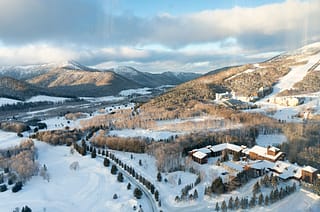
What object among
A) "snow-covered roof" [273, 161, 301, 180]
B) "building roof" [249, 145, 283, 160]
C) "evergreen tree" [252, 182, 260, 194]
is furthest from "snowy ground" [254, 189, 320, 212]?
"building roof" [249, 145, 283, 160]

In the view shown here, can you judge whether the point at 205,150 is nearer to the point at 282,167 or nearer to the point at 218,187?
the point at 282,167

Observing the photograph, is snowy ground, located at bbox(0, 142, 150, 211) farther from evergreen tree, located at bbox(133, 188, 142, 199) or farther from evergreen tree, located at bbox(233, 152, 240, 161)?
evergreen tree, located at bbox(233, 152, 240, 161)

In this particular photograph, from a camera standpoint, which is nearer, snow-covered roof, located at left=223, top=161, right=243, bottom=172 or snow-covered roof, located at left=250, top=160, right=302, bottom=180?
snow-covered roof, located at left=250, top=160, right=302, bottom=180

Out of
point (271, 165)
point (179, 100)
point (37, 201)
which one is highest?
point (179, 100)

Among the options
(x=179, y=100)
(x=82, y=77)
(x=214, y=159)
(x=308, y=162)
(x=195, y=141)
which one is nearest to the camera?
Answer: (x=308, y=162)

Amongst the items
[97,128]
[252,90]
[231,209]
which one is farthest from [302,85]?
[231,209]

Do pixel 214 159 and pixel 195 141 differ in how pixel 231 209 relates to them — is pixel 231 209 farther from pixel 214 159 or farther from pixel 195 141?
pixel 195 141

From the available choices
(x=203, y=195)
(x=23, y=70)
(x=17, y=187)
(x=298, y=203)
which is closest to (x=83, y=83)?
(x=23, y=70)
